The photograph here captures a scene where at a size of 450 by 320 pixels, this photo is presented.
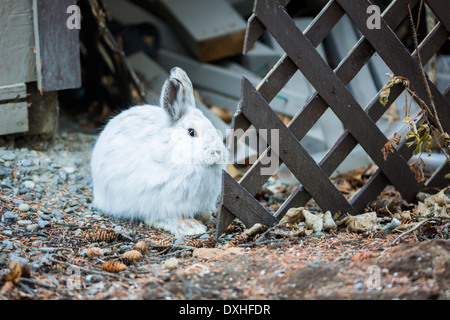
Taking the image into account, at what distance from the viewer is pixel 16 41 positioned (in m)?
4.20

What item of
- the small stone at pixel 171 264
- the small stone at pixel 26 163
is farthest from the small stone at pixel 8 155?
the small stone at pixel 171 264

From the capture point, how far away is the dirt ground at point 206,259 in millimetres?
2473

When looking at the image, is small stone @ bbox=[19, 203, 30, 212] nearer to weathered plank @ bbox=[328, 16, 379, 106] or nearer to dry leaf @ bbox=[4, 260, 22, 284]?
dry leaf @ bbox=[4, 260, 22, 284]

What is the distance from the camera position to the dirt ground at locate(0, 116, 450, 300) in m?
2.47

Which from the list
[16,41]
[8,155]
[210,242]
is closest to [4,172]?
[8,155]

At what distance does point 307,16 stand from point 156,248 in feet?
15.1

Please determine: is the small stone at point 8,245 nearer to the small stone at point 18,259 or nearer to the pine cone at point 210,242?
the small stone at point 18,259

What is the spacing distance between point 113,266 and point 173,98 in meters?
1.30

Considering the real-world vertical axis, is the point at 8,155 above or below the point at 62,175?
above

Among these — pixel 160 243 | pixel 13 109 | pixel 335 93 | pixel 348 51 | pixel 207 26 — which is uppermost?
pixel 207 26

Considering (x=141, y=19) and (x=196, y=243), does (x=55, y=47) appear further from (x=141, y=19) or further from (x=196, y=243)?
(x=141, y=19)

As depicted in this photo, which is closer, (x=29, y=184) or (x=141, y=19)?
(x=29, y=184)

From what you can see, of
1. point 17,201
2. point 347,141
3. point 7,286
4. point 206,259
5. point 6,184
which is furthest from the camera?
point 6,184

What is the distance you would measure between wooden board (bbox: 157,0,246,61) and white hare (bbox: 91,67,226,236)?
7.56 ft
